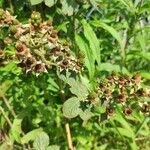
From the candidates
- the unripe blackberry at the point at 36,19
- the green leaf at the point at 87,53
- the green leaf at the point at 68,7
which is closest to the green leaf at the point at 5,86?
the green leaf at the point at 87,53

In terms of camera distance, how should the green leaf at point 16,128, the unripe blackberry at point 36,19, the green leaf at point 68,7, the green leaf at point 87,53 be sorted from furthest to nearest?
the green leaf at point 16,128, the green leaf at point 87,53, the green leaf at point 68,7, the unripe blackberry at point 36,19

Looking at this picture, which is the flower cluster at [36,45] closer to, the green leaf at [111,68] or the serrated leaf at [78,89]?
the serrated leaf at [78,89]

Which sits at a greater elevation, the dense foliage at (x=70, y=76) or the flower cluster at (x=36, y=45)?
the flower cluster at (x=36, y=45)

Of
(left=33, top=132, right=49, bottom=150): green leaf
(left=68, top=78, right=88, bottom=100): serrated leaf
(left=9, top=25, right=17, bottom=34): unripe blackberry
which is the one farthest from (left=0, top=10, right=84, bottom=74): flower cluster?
(left=33, top=132, right=49, bottom=150): green leaf

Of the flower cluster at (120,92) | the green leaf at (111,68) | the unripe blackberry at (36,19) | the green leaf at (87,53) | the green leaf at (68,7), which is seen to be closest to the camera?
the unripe blackberry at (36,19)

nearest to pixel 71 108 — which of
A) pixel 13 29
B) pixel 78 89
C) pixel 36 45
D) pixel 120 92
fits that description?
pixel 78 89

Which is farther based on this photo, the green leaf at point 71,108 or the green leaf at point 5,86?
the green leaf at point 5,86

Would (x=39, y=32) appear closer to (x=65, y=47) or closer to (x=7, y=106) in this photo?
(x=65, y=47)
